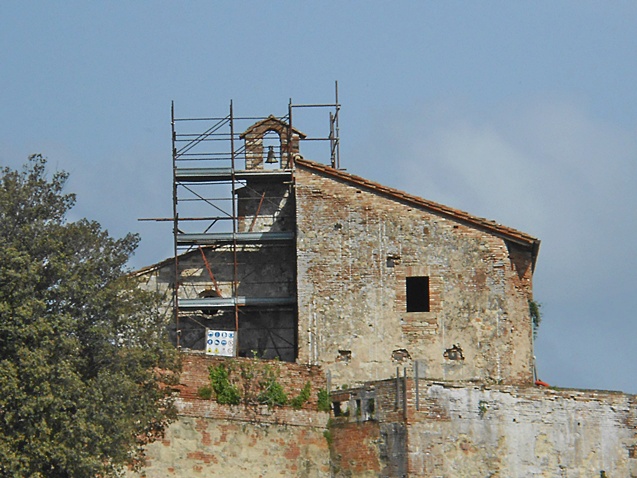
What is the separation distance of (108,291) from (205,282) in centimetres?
1175

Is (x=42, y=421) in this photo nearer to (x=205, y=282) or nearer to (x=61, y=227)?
(x=61, y=227)

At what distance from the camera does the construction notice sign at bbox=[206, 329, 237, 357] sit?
46531 mm

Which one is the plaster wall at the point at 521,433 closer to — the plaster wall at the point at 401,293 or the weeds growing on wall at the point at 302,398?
the weeds growing on wall at the point at 302,398

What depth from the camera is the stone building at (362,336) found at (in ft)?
135

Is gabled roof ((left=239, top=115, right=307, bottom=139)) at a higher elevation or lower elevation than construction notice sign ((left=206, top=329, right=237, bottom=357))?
higher

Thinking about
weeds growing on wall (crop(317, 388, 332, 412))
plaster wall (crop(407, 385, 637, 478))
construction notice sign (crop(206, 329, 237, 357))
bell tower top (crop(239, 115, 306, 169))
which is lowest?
plaster wall (crop(407, 385, 637, 478))

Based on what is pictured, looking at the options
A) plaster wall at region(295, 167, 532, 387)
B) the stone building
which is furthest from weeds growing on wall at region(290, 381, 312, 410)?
plaster wall at region(295, 167, 532, 387)

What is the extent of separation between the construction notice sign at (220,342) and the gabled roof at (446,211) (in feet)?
16.3

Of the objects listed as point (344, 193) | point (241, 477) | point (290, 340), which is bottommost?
point (241, 477)

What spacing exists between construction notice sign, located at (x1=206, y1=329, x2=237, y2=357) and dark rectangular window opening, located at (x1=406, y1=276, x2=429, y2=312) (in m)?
4.65

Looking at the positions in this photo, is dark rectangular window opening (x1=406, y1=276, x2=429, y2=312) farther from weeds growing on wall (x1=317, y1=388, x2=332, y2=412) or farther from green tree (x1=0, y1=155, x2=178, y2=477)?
green tree (x1=0, y1=155, x2=178, y2=477)

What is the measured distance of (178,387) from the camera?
40844 mm

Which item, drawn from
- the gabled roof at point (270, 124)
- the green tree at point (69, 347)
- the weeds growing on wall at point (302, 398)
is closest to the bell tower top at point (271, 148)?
the gabled roof at point (270, 124)

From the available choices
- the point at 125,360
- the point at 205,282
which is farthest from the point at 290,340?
the point at 125,360
